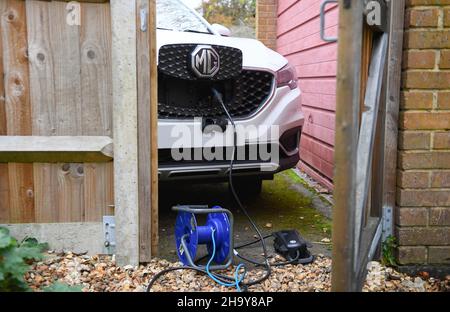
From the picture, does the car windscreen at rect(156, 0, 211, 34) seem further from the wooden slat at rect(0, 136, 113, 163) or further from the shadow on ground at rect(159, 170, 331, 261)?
the wooden slat at rect(0, 136, 113, 163)

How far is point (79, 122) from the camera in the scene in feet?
9.36

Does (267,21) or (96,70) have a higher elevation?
(267,21)

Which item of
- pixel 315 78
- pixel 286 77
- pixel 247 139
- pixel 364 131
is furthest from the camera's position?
pixel 315 78

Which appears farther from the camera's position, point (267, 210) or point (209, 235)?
point (267, 210)

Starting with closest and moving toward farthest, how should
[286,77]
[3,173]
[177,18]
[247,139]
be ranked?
[3,173] → [247,139] → [286,77] → [177,18]

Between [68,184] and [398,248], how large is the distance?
199cm

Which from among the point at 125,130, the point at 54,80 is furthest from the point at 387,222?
the point at 54,80

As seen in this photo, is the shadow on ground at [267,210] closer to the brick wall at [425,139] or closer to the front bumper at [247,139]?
the front bumper at [247,139]

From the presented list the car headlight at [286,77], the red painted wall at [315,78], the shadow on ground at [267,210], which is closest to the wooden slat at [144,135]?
the shadow on ground at [267,210]

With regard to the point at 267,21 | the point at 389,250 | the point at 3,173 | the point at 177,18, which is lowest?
the point at 389,250

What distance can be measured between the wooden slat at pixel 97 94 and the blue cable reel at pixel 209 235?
17.6 inches

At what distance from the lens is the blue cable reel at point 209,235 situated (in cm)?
284

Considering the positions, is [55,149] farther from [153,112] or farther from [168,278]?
[168,278]

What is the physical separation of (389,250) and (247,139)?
4.01 ft
